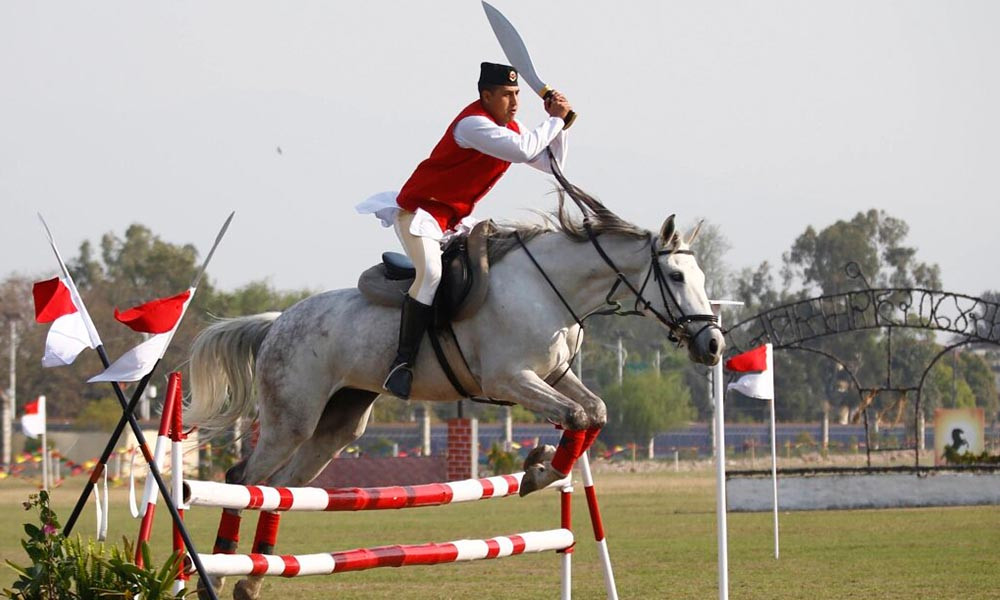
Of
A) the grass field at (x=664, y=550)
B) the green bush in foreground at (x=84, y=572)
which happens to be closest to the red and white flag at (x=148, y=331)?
the green bush in foreground at (x=84, y=572)

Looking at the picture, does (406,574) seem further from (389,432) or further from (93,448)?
(389,432)

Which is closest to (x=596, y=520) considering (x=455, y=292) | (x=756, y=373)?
(x=455, y=292)

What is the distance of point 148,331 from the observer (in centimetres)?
529

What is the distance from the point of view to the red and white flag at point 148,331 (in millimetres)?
5262

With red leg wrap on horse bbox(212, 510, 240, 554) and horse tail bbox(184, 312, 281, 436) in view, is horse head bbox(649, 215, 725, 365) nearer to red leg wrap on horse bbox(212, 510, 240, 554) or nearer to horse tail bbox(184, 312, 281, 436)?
red leg wrap on horse bbox(212, 510, 240, 554)

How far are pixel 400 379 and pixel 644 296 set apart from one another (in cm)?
119

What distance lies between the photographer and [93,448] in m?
42.4

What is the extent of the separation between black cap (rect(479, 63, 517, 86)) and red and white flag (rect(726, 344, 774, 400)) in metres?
7.11

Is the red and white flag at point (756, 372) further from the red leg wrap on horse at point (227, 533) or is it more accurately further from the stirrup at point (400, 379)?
the red leg wrap on horse at point (227, 533)

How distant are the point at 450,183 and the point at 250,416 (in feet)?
5.92

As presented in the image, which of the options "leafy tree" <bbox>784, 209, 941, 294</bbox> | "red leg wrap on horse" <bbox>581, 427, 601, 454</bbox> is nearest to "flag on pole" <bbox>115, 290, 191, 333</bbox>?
"red leg wrap on horse" <bbox>581, 427, 601, 454</bbox>

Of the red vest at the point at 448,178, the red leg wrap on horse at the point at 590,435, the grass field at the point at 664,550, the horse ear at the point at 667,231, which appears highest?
the red vest at the point at 448,178

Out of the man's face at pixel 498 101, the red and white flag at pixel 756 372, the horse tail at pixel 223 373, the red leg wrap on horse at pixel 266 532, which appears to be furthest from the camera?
the red and white flag at pixel 756 372

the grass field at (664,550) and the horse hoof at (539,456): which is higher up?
the horse hoof at (539,456)
